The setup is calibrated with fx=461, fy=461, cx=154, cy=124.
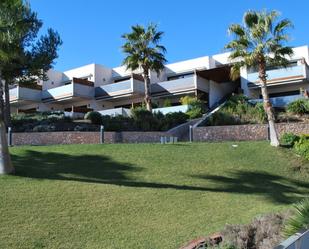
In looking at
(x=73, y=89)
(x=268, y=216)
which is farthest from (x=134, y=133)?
(x=73, y=89)

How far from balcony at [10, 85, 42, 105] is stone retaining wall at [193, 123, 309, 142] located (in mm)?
22405

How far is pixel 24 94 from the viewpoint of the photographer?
144 ft

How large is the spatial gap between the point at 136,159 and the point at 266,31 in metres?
9.11

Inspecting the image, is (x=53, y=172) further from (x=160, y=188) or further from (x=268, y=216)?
(x=268, y=216)

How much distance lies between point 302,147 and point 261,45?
5.23 m

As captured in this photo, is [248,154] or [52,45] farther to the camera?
[52,45]

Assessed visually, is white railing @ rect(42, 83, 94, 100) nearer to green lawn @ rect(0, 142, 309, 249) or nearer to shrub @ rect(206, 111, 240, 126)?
shrub @ rect(206, 111, 240, 126)

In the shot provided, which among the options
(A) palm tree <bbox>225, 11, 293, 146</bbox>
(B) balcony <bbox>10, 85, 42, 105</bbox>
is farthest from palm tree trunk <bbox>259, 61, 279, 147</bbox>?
(B) balcony <bbox>10, 85, 42, 105</bbox>

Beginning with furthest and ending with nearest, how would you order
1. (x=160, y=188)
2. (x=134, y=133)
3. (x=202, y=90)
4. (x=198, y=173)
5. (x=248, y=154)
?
(x=202, y=90) → (x=134, y=133) → (x=248, y=154) → (x=198, y=173) → (x=160, y=188)

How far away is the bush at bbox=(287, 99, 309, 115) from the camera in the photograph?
93.5 ft

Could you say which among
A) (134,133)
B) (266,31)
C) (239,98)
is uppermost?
(266,31)

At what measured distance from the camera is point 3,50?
50.6 feet

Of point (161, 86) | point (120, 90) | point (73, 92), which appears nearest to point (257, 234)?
point (161, 86)

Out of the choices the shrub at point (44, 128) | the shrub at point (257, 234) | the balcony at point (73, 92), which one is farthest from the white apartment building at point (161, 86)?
the shrub at point (257, 234)
